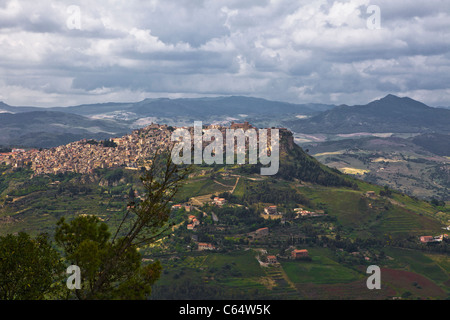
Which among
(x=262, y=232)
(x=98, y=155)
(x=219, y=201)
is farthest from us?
(x=98, y=155)

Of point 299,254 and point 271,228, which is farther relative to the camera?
point 271,228

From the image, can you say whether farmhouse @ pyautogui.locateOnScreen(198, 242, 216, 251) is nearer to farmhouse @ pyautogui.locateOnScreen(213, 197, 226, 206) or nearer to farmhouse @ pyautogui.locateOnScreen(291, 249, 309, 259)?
farmhouse @ pyautogui.locateOnScreen(291, 249, 309, 259)

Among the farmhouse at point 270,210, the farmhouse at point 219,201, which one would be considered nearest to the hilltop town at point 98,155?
the farmhouse at point 219,201

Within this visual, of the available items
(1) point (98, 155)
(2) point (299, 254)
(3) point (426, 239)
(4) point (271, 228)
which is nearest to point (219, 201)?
(4) point (271, 228)

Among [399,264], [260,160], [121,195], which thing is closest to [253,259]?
[399,264]

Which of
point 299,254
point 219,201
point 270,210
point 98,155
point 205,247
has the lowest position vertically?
point 299,254

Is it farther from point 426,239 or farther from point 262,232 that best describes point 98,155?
point 426,239

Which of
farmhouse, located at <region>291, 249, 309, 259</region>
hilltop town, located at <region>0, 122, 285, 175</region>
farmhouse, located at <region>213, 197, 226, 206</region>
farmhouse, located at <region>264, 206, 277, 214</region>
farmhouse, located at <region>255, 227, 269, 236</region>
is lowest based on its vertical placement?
farmhouse, located at <region>291, 249, 309, 259</region>

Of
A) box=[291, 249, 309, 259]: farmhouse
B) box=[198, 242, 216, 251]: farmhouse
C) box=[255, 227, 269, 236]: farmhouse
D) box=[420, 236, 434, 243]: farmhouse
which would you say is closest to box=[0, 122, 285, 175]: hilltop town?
box=[255, 227, 269, 236]: farmhouse

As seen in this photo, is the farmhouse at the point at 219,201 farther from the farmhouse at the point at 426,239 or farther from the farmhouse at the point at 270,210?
the farmhouse at the point at 426,239

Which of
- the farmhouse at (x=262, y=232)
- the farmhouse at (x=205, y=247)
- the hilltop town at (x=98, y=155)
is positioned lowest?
the farmhouse at (x=205, y=247)
